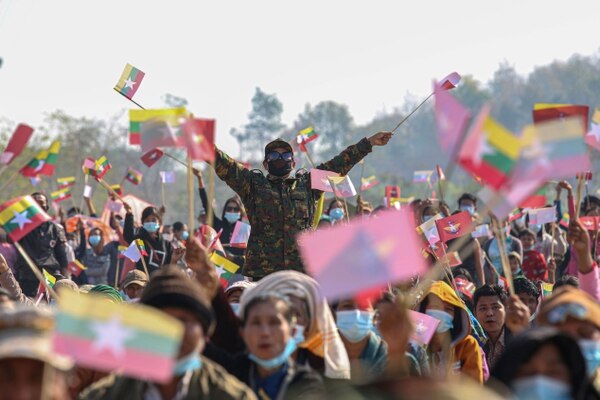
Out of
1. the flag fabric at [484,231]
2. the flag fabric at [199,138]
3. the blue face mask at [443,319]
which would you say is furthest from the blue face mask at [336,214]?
the flag fabric at [199,138]

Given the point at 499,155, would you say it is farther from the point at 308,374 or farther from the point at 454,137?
the point at 308,374

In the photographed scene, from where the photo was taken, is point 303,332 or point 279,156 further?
point 279,156

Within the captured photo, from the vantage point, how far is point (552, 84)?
136125 mm

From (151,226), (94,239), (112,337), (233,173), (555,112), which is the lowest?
(94,239)

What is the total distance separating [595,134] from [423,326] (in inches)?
70.4

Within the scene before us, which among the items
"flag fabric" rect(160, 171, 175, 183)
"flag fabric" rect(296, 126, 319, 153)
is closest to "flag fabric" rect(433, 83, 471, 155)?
"flag fabric" rect(296, 126, 319, 153)

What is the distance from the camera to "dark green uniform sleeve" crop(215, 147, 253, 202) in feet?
25.5

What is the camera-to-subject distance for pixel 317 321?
565 centimetres

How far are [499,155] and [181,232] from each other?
956 cm

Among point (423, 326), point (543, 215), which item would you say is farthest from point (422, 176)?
point (423, 326)

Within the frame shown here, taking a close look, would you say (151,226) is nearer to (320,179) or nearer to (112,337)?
(320,179)

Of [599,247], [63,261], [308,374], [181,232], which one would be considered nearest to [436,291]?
[308,374]

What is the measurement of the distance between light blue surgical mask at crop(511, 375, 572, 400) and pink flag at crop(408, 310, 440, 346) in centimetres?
207

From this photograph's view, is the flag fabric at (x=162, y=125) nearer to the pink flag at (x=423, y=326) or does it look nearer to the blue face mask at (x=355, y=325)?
the blue face mask at (x=355, y=325)
